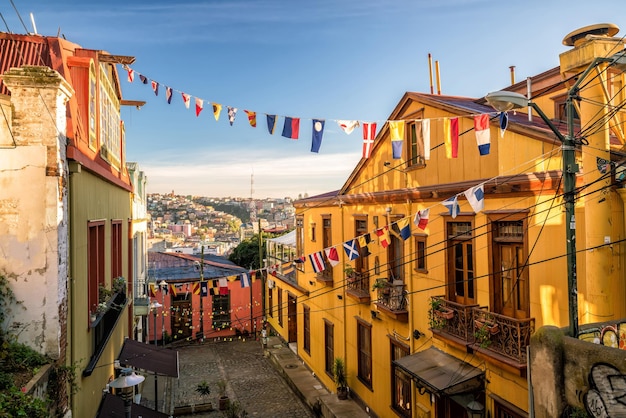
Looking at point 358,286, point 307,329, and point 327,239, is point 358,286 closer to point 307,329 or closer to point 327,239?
point 327,239

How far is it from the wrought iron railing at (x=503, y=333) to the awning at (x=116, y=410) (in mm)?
7531

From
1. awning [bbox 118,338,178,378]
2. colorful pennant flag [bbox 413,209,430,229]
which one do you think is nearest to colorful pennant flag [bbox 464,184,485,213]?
colorful pennant flag [bbox 413,209,430,229]

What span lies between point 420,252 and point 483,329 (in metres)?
3.31

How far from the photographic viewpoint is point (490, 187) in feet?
29.1

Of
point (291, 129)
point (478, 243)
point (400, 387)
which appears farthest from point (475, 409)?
point (291, 129)

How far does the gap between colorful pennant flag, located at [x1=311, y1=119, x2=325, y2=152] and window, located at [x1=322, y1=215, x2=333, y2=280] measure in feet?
28.4

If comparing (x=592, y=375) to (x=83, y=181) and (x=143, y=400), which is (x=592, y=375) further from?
(x=143, y=400)

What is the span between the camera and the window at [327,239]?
56.4ft

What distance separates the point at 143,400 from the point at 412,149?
12.8 metres

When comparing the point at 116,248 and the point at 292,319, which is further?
the point at 292,319

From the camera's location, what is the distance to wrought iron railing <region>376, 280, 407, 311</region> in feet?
39.1

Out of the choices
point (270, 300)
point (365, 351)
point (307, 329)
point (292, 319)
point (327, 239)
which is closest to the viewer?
point (365, 351)

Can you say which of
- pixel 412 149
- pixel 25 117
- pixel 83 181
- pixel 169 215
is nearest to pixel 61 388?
pixel 83 181

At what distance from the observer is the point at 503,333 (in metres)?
8.29
